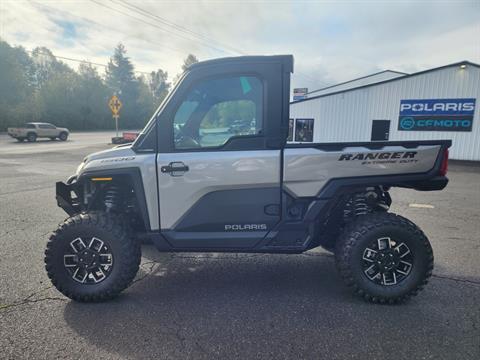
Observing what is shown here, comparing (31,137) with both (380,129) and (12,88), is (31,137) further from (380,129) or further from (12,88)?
(380,129)

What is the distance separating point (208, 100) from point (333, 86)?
39.4m

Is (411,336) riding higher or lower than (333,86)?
lower

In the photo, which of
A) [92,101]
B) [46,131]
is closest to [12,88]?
[92,101]

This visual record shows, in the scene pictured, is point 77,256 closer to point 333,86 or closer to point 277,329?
point 277,329

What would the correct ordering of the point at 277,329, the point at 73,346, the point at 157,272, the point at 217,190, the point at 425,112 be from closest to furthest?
1. the point at 73,346
2. the point at 277,329
3. the point at 217,190
4. the point at 157,272
5. the point at 425,112

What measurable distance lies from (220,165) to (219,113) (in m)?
0.58

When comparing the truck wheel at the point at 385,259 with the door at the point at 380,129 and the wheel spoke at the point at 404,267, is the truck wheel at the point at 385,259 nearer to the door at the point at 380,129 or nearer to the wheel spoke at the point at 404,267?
the wheel spoke at the point at 404,267

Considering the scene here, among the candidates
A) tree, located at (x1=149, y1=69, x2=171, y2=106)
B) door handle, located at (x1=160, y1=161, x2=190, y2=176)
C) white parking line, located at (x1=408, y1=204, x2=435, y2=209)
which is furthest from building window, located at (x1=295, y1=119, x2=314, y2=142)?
tree, located at (x1=149, y1=69, x2=171, y2=106)

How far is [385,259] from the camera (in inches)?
120

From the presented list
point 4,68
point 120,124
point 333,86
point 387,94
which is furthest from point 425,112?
point 120,124

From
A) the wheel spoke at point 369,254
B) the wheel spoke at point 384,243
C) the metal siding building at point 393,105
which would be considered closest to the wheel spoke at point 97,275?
the wheel spoke at point 369,254

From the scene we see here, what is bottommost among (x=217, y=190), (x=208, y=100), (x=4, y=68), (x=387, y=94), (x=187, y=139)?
(x=217, y=190)

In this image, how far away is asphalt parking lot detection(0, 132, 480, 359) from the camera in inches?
94.8

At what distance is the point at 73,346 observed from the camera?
2.43 m
